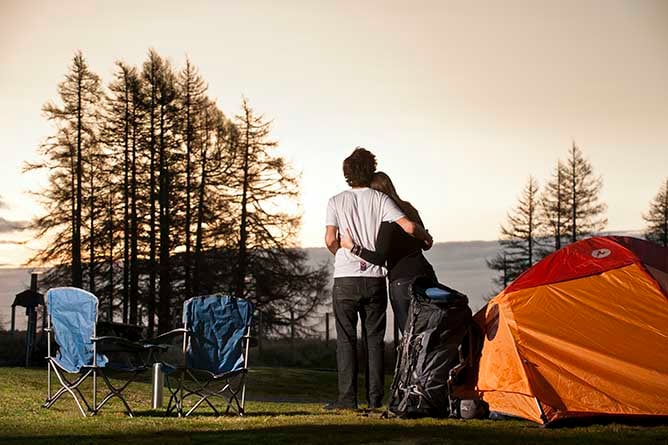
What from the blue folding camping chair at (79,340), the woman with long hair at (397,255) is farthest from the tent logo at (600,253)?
the blue folding camping chair at (79,340)

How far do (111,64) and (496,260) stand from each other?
828 inches

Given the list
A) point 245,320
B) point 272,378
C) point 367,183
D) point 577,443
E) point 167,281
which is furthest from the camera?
point 167,281

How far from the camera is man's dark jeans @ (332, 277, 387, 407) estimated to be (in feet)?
27.2

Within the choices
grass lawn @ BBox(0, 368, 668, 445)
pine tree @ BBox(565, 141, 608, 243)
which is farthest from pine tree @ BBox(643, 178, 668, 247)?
grass lawn @ BBox(0, 368, 668, 445)

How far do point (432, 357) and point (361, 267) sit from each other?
3.20ft

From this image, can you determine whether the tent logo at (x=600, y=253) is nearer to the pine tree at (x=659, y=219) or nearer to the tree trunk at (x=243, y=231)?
the tree trunk at (x=243, y=231)

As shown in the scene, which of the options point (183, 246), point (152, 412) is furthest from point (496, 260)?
point (152, 412)

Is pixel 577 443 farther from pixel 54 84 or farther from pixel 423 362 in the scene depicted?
pixel 54 84

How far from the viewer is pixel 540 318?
8039 mm

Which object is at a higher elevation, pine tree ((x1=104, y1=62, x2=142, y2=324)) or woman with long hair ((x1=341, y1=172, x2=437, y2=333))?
pine tree ((x1=104, y1=62, x2=142, y2=324))

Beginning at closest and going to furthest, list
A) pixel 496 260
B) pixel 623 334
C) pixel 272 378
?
pixel 623 334, pixel 272 378, pixel 496 260

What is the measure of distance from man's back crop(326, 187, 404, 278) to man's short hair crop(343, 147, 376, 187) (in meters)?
0.07

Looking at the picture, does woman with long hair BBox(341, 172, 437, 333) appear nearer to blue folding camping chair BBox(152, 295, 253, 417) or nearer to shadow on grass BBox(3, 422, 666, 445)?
shadow on grass BBox(3, 422, 666, 445)

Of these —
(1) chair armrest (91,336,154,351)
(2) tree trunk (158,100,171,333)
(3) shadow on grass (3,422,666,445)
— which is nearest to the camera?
(3) shadow on grass (3,422,666,445)
